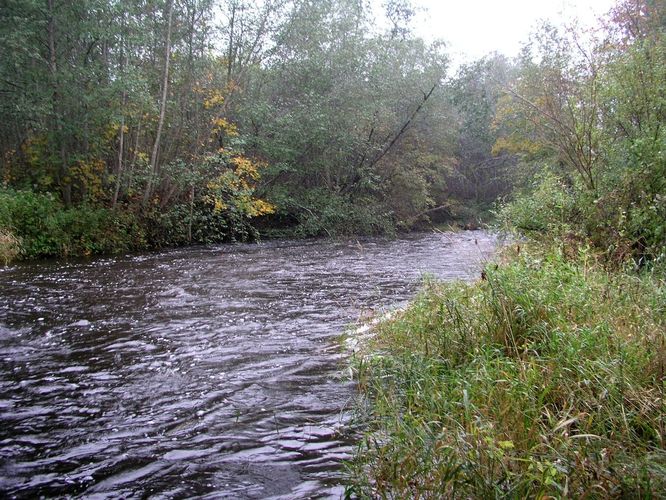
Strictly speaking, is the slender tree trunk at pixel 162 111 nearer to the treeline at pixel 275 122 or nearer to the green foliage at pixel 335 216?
the treeline at pixel 275 122

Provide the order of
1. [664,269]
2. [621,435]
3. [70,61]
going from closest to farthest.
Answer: [621,435], [664,269], [70,61]

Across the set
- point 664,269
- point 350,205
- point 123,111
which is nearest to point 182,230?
point 123,111

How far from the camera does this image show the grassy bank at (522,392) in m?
2.72

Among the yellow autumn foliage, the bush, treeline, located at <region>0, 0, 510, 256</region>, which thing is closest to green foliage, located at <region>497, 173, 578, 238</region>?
treeline, located at <region>0, 0, 510, 256</region>

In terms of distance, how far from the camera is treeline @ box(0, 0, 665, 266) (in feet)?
31.1

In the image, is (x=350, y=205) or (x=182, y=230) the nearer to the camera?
(x=182, y=230)

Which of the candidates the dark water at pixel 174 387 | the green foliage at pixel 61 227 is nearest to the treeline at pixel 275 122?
the green foliage at pixel 61 227

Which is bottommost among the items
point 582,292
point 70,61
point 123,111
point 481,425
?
point 481,425

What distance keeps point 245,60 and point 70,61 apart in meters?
7.19

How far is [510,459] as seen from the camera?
2.74 m

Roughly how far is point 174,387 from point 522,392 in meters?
3.10

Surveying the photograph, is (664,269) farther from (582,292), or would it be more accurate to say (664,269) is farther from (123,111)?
(123,111)

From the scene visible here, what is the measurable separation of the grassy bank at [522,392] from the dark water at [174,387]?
52 cm

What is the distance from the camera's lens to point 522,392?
143 inches
